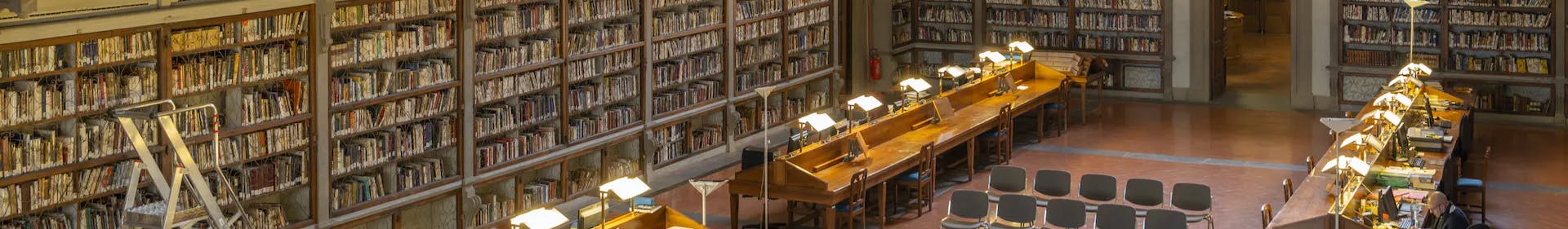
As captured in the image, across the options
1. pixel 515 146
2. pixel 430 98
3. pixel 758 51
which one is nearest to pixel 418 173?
pixel 430 98

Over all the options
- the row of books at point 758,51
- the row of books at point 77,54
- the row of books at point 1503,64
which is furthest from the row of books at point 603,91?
the row of books at point 1503,64

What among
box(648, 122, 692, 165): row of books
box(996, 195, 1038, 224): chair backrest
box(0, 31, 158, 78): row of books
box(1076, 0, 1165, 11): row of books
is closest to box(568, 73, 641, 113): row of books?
box(648, 122, 692, 165): row of books

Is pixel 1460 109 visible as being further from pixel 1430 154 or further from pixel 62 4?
pixel 62 4

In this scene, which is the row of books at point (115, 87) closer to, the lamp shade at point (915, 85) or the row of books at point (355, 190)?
the row of books at point (355, 190)

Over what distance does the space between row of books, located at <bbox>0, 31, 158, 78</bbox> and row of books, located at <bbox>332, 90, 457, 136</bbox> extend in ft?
6.03

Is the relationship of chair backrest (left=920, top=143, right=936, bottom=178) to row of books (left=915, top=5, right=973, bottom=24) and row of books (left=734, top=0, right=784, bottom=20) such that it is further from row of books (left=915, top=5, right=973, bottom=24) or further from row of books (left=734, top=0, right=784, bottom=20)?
row of books (left=915, top=5, right=973, bottom=24)

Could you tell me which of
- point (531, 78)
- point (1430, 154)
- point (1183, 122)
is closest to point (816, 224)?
point (531, 78)

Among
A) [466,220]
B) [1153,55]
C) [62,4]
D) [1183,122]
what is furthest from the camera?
[1153,55]

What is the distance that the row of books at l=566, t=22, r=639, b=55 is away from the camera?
49.2 feet

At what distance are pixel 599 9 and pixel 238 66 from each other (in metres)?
4.10

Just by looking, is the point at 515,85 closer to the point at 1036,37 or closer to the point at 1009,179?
the point at 1009,179

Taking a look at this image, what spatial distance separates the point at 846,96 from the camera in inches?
784

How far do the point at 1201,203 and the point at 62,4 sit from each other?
25.0ft

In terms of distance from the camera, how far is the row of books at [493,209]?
557 inches
